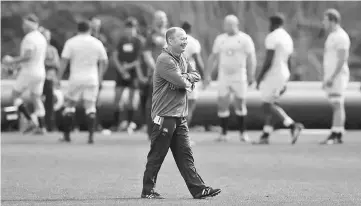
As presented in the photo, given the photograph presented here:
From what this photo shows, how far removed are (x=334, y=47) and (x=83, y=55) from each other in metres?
4.40

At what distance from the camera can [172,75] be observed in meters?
9.77

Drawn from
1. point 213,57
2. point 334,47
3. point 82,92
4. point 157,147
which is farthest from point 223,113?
point 157,147

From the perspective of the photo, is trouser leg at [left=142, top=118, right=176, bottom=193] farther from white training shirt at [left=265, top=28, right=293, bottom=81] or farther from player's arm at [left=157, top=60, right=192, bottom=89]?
white training shirt at [left=265, top=28, right=293, bottom=81]

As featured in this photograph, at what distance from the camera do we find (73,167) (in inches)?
528

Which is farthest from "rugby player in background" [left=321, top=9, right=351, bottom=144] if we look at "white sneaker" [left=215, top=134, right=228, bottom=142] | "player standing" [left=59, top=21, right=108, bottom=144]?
"player standing" [left=59, top=21, right=108, bottom=144]

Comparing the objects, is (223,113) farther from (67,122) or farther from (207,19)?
(207,19)

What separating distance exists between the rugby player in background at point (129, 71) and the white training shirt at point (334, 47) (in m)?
5.18

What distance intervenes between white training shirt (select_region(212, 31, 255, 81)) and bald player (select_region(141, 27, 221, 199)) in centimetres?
830

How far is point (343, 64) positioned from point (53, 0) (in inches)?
361

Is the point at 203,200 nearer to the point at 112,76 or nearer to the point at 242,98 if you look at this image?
the point at 242,98

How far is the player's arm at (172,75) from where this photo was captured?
977 centimetres

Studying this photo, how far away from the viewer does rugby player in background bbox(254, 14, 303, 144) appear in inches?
701

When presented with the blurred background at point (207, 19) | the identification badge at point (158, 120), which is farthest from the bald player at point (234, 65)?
the identification badge at point (158, 120)

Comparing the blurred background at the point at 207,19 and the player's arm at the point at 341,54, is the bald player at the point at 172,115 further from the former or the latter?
the blurred background at the point at 207,19
